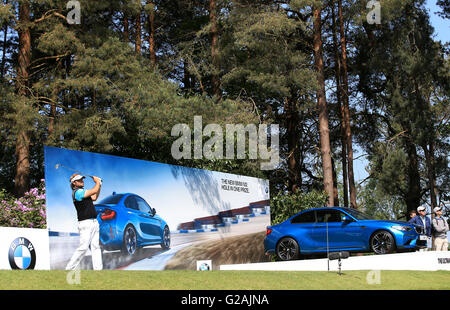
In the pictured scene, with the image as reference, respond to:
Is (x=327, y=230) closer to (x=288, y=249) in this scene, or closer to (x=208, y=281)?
(x=288, y=249)

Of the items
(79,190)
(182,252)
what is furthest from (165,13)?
(79,190)

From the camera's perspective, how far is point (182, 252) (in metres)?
16.4

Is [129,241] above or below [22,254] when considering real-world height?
above

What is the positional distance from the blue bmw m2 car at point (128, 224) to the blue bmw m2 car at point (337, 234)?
3616mm

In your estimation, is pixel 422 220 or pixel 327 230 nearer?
pixel 327 230

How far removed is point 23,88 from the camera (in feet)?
83.3

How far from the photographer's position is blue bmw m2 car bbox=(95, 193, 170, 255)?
1301 centimetres

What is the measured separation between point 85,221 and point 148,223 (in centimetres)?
259

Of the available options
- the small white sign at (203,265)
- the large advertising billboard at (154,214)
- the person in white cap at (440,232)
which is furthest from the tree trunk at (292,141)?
the small white sign at (203,265)

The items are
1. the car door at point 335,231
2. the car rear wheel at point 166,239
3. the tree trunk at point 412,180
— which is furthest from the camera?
the tree trunk at point 412,180

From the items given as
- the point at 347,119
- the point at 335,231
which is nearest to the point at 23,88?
the point at 335,231

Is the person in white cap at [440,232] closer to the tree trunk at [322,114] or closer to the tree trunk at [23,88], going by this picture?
the tree trunk at [322,114]

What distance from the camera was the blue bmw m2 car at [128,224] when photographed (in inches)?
512
